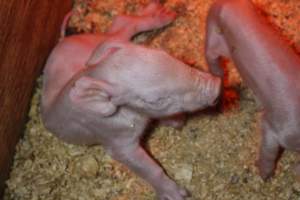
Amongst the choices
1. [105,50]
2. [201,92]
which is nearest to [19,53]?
[105,50]

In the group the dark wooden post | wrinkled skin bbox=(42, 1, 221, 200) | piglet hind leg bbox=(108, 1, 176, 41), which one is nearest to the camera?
wrinkled skin bbox=(42, 1, 221, 200)

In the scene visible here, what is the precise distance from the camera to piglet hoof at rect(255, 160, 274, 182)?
108 inches

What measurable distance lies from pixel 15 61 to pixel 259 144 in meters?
1.28

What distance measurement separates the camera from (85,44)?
286 cm

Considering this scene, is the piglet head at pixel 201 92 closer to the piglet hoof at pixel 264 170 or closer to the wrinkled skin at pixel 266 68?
the wrinkled skin at pixel 266 68

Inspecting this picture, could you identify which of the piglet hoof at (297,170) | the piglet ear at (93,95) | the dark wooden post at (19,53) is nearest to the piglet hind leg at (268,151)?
the piglet hoof at (297,170)

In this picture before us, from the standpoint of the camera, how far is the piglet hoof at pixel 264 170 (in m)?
2.74

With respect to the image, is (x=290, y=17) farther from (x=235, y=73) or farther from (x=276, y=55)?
(x=276, y=55)

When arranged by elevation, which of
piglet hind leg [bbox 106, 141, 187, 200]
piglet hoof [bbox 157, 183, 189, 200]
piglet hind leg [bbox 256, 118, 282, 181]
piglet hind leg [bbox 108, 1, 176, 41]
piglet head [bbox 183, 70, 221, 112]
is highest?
piglet head [bbox 183, 70, 221, 112]

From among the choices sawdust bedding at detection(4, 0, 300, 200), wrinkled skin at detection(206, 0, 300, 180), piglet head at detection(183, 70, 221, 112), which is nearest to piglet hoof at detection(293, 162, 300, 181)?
sawdust bedding at detection(4, 0, 300, 200)

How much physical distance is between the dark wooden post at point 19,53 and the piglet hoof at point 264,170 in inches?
48.8

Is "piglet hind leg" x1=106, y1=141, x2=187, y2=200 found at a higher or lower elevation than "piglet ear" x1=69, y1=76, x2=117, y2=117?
lower

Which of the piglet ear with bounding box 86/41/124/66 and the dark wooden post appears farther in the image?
the dark wooden post

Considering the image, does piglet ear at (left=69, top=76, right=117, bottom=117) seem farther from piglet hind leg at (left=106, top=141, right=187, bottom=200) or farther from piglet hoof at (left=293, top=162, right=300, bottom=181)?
piglet hoof at (left=293, top=162, right=300, bottom=181)
